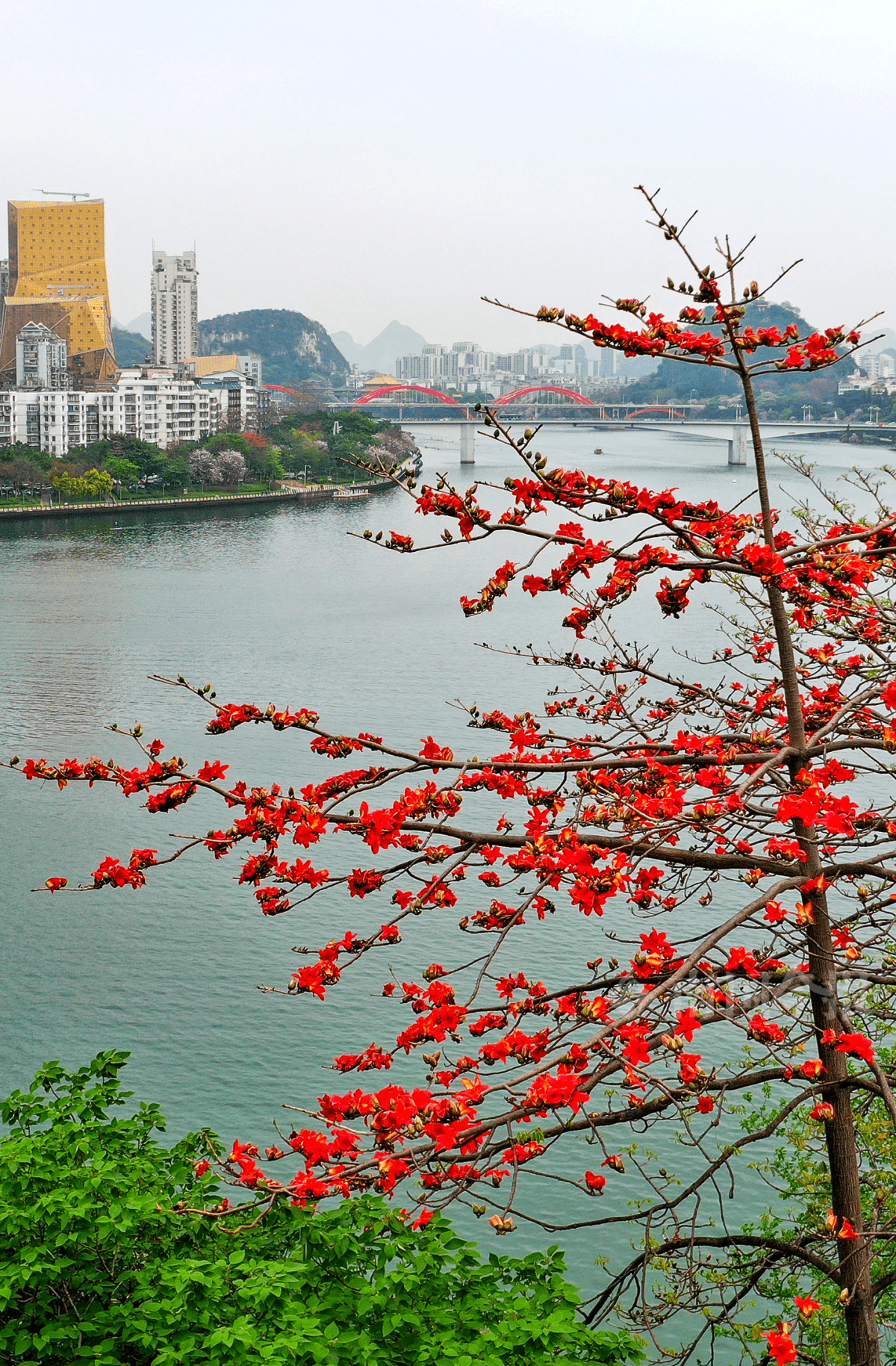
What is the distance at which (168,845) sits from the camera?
1204 cm

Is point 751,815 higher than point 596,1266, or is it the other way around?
point 751,815

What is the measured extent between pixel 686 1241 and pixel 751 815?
1.10 m

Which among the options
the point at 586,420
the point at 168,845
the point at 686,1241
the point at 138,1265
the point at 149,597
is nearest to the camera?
the point at 686,1241

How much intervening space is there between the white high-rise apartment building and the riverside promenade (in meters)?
62.3

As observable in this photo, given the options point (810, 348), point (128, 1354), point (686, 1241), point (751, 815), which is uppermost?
point (810, 348)

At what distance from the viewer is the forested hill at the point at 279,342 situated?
144 meters

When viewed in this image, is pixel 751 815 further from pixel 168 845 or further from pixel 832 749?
pixel 168 845

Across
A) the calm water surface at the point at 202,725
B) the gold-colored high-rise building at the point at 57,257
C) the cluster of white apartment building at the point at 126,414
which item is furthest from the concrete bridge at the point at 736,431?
the gold-colored high-rise building at the point at 57,257

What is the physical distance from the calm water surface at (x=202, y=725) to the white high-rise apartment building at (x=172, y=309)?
7372cm

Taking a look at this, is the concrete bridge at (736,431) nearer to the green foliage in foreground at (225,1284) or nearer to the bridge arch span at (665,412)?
the bridge arch span at (665,412)

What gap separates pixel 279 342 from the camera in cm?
14975

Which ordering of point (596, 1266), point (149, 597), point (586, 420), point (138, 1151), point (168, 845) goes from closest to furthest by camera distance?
point (138, 1151) < point (596, 1266) < point (168, 845) < point (149, 597) < point (586, 420)

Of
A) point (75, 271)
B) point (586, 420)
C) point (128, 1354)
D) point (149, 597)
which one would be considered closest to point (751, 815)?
point (128, 1354)

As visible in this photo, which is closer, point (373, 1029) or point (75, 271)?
point (373, 1029)
